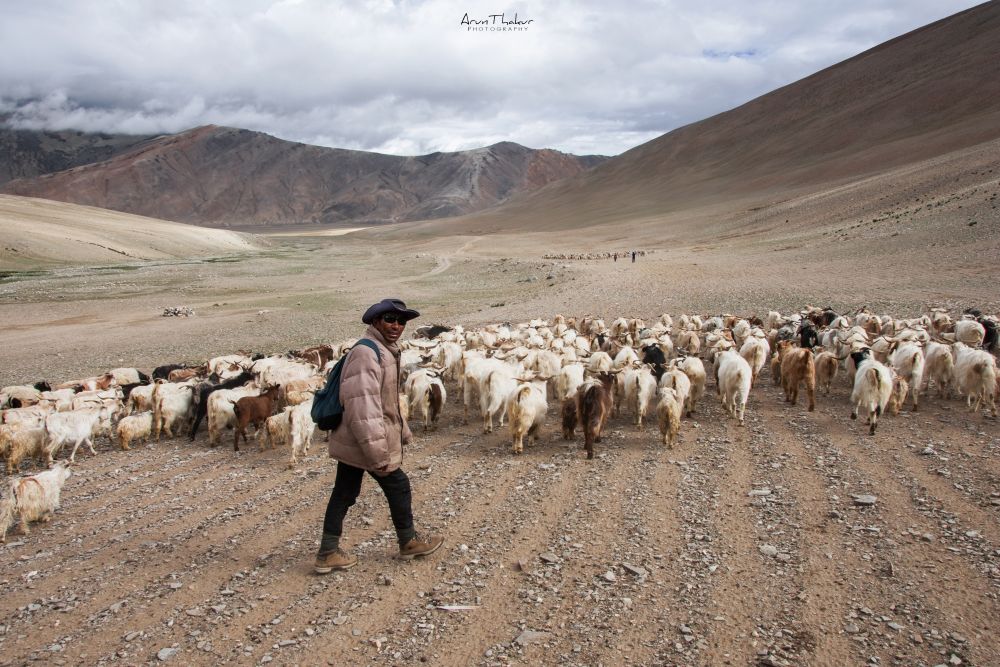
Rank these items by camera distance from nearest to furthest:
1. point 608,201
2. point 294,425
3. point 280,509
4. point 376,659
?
point 376,659 → point 280,509 → point 294,425 → point 608,201

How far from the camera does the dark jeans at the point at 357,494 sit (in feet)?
15.1

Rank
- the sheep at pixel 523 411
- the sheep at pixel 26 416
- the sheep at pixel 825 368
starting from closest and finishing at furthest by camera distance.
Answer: the sheep at pixel 523 411
the sheep at pixel 26 416
the sheep at pixel 825 368

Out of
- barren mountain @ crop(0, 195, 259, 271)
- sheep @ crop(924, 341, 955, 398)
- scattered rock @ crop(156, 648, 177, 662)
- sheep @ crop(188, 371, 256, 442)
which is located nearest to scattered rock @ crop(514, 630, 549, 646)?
scattered rock @ crop(156, 648, 177, 662)

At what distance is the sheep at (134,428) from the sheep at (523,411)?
5.53m

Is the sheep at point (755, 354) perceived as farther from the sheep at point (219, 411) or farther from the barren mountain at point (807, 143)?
the barren mountain at point (807, 143)

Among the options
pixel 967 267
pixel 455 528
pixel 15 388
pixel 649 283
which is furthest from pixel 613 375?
pixel 967 267

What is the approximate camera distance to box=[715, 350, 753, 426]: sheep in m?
8.51

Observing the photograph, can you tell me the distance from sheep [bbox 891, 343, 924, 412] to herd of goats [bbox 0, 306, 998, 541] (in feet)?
0.07

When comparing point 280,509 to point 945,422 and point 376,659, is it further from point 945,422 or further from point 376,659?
point 945,422

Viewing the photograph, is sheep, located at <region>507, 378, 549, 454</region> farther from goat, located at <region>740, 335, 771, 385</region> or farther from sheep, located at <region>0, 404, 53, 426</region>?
sheep, located at <region>0, 404, 53, 426</region>

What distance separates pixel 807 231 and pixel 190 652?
147ft

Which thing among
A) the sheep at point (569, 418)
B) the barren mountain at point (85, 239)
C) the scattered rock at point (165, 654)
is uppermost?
the barren mountain at point (85, 239)

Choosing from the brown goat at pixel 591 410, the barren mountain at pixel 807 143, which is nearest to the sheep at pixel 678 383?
the brown goat at pixel 591 410

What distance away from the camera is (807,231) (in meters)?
41.2
